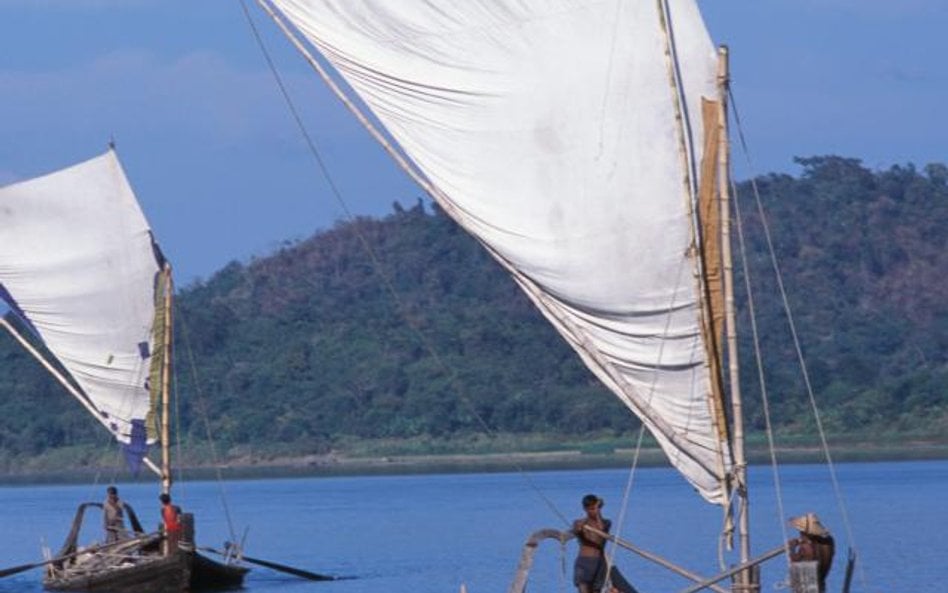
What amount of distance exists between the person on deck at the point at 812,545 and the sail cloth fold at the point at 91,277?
1974cm

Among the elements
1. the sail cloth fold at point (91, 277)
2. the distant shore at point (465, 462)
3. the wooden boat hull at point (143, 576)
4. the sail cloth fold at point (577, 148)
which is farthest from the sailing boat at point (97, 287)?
the distant shore at point (465, 462)

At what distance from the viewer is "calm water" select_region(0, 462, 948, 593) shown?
138ft

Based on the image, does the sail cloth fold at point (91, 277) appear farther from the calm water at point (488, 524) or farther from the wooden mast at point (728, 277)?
the wooden mast at point (728, 277)

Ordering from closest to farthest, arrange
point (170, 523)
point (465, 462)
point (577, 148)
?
point (577, 148) → point (170, 523) → point (465, 462)

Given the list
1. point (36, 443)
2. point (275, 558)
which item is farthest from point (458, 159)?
point (36, 443)

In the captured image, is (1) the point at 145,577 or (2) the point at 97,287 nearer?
(1) the point at 145,577

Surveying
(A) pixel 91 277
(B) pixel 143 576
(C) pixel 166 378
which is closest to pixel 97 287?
(A) pixel 91 277

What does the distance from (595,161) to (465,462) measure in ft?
323

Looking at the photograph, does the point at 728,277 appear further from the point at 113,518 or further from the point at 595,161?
the point at 113,518

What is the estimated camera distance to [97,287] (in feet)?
126

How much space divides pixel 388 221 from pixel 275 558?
10226 centimetres

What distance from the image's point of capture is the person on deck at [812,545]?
63.2ft

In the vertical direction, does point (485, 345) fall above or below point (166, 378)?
above

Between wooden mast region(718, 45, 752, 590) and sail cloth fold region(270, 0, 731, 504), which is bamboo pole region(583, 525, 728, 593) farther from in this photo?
sail cloth fold region(270, 0, 731, 504)
